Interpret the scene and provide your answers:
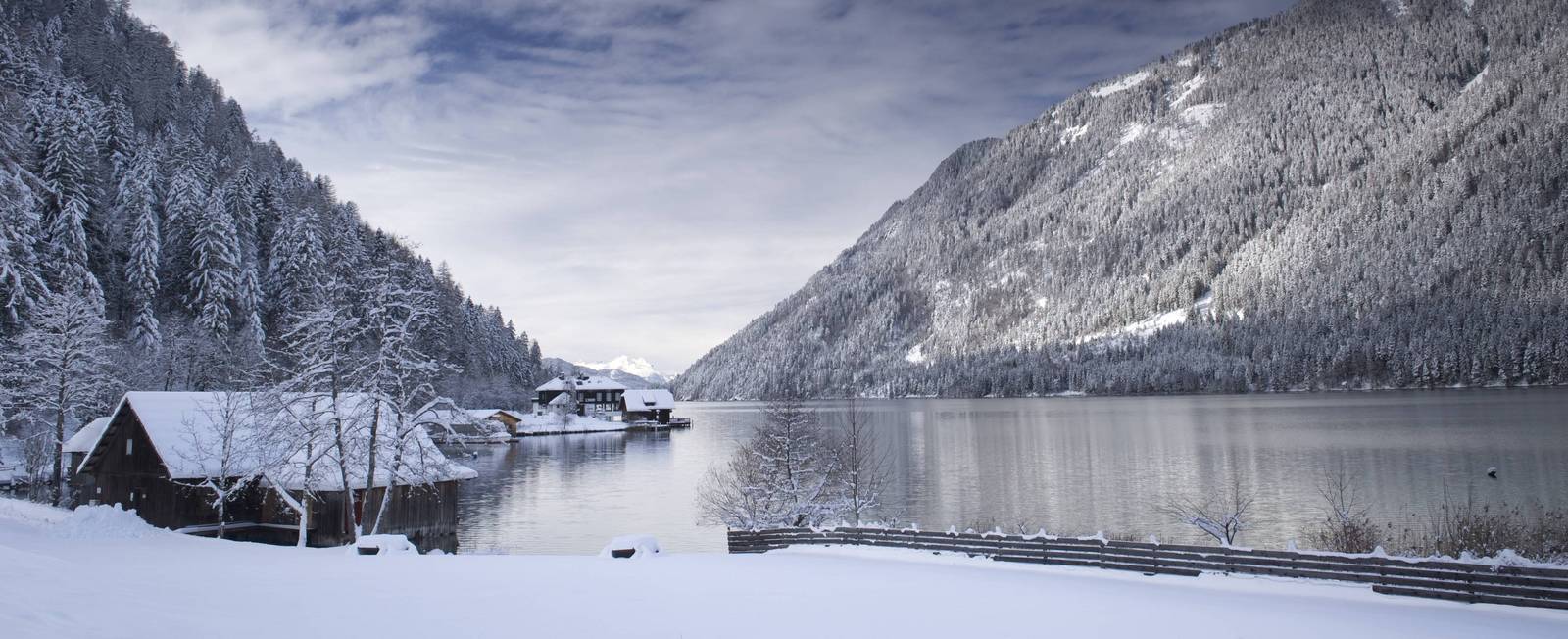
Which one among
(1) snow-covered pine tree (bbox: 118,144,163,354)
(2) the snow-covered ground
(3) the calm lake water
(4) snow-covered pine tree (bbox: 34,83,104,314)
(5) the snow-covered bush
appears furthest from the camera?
(2) the snow-covered ground

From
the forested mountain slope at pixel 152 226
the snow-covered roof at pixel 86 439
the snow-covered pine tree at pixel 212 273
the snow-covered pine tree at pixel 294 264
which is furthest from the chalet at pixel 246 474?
the snow-covered pine tree at pixel 294 264

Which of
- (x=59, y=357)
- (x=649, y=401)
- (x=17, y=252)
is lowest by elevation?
(x=649, y=401)

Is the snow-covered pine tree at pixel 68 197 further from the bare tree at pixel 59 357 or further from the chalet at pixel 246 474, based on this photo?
the chalet at pixel 246 474

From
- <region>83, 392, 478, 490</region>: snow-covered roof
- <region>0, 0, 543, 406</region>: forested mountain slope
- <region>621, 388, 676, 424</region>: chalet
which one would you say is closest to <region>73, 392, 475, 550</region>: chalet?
<region>83, 392, 478, 490</region>: snow-covered roof

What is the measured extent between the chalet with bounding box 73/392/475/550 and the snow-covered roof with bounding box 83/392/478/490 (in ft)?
0.17

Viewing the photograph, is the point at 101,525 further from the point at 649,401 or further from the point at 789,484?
the point at 649,401

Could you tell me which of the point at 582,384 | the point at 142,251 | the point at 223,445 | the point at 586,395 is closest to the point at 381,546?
the point at 223,445

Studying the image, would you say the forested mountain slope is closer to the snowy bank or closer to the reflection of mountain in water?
the reflection of mountain in water

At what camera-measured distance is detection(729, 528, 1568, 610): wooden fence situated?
15.1 m

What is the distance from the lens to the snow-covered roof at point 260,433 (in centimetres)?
3206

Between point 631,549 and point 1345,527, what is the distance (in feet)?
70.3

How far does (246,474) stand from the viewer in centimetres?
3319

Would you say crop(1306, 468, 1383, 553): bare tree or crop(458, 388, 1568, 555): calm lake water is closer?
crop(1306, 468, 1383, 553): bare tree

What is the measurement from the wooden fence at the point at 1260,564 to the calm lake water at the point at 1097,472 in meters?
16.0
